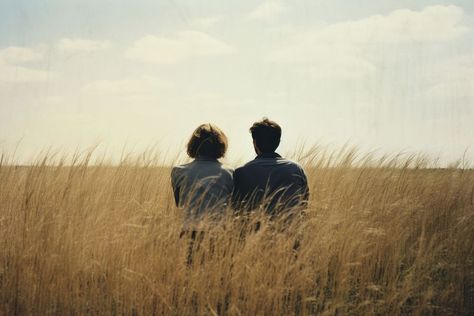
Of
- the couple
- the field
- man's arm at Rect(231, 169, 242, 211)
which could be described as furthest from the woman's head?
the field

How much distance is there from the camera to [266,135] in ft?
12.0

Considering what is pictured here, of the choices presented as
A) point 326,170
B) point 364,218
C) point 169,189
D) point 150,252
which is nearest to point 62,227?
point 150,252

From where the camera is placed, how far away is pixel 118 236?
328 cm

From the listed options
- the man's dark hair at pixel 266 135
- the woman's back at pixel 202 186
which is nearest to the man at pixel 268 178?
the man's dark hair at pixel 266 135

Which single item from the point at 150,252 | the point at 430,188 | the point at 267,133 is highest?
the point at 267,133

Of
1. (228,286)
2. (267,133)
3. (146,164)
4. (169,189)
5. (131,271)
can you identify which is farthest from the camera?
(146,164)

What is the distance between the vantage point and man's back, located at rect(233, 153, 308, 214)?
353 centimetres

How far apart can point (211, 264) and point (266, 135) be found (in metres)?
1.18

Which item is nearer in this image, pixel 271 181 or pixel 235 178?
pixel 271 181

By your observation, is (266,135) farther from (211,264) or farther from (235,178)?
(211,264)

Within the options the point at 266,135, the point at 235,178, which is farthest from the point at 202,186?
the point at 266,135

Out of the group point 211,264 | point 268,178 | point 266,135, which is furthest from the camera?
point 266,135

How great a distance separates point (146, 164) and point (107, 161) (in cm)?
52

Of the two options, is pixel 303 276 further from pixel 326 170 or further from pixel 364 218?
pixel 326 170
